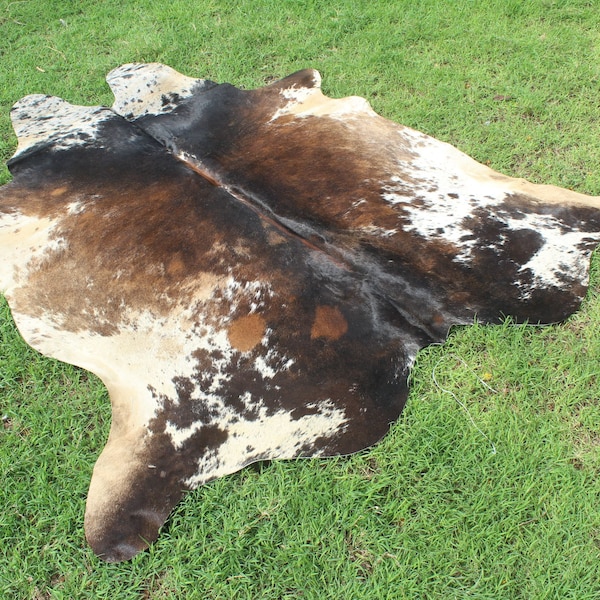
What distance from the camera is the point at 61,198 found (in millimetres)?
2572

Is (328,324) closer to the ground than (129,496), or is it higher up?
higher up

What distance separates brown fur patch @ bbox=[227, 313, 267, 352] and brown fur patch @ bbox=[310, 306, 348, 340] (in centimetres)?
19

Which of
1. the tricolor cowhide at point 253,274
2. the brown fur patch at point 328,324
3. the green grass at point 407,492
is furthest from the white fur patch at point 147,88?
the brown fur patch at point 328,324

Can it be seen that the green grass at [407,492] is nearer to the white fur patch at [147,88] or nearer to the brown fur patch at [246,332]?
the brown fur patch at [246,332]

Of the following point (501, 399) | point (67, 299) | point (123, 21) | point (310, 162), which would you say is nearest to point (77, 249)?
point (67, 299)

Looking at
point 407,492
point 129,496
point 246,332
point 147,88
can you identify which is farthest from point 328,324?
point 147,88

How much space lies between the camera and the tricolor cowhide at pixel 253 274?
6.52ft

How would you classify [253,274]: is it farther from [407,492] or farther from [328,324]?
[407,492]

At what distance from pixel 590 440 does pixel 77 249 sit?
2.06m

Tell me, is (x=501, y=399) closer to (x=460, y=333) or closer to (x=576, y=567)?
(x=460, y=333)

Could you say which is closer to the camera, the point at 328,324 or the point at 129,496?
the point at 129,496

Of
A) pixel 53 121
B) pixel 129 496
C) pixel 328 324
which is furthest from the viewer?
pixel 53 121

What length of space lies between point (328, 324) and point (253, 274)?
0.35 meters

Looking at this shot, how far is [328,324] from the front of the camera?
84.0 inches
